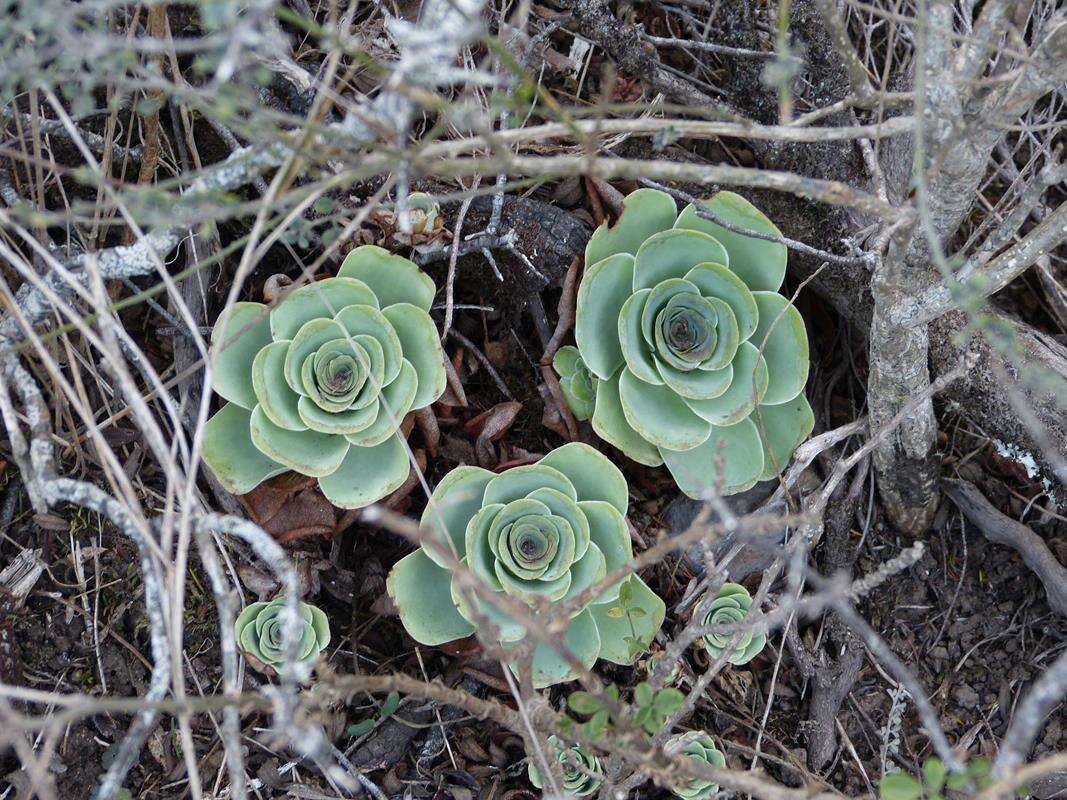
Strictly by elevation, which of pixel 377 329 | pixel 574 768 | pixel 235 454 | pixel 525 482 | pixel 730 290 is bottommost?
pixel 574 768

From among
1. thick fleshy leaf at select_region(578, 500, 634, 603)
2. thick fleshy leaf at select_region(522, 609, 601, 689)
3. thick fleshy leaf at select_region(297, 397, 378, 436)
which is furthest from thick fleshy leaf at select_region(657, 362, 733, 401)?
thick fleshy leaf at select_region(297, 397, 378, 436)

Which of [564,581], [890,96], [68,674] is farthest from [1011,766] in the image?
[68,674]

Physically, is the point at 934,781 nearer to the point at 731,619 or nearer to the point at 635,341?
the point at 731,619

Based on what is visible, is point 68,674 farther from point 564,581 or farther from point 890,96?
point 890,96

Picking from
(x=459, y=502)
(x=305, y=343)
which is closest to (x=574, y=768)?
(x=459, y=502)

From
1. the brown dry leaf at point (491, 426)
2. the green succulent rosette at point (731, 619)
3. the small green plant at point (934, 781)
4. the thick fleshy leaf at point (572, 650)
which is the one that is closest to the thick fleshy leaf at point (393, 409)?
the brown dry leaf at point (491, 426)
